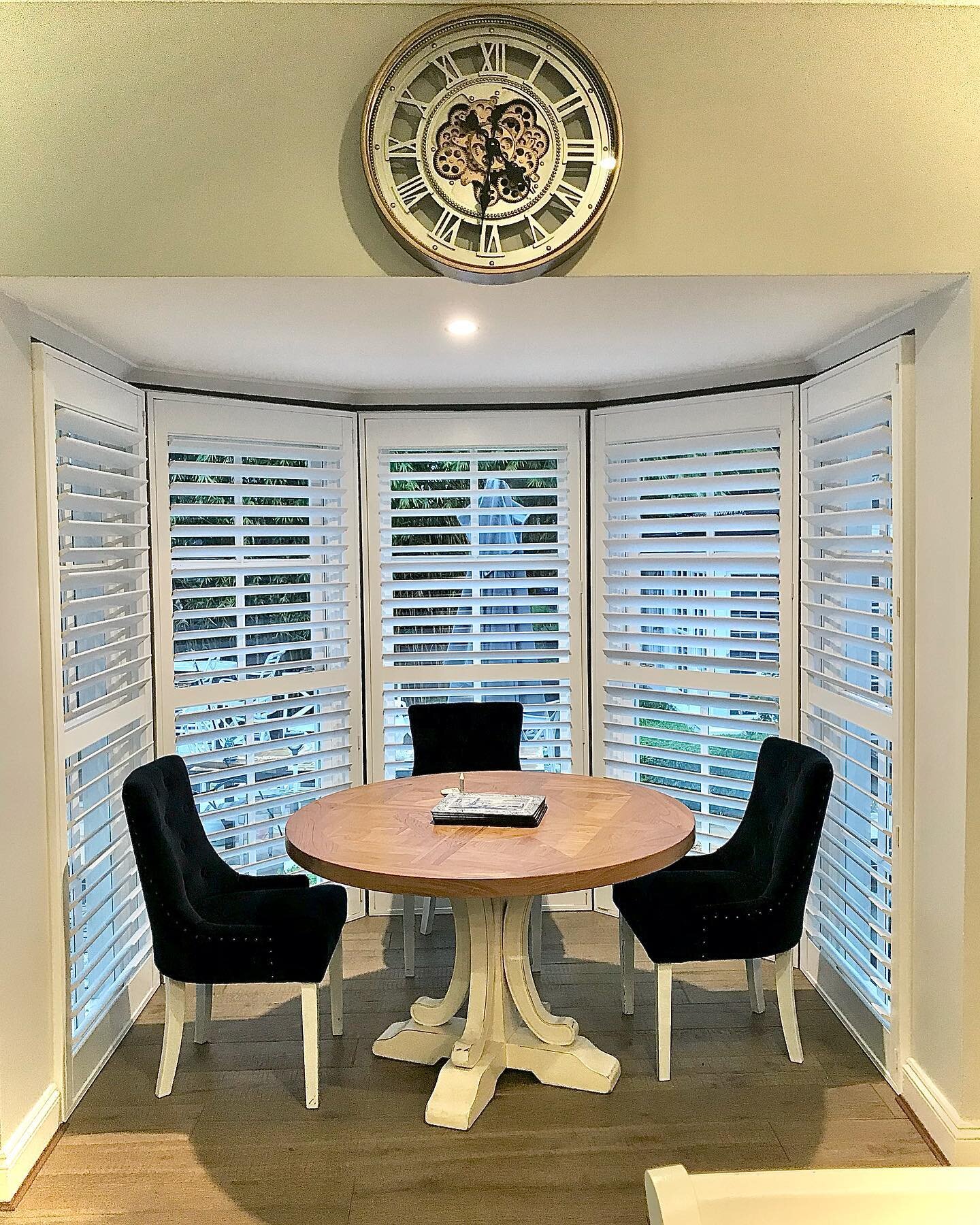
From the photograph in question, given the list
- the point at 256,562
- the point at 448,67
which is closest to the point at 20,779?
the point at 256,562

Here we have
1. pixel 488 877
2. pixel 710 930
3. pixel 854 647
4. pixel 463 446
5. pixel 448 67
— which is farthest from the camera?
pixel 463 446

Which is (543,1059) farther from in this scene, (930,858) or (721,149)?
(721,149)

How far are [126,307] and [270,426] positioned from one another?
1313mm

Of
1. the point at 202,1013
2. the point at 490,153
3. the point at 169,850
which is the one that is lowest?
the point at 202,1013

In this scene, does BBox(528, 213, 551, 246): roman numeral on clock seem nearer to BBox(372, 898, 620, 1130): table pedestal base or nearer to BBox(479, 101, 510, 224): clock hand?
BBox(479, 101, 510, 224): clock hand

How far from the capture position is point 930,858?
277 cm

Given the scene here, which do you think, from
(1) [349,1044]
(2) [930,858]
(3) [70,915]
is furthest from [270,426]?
(2) [930,858]

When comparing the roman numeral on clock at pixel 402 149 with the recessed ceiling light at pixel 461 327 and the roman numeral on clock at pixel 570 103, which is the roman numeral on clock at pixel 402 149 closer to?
the roman numeral on clock at pixel 570 103

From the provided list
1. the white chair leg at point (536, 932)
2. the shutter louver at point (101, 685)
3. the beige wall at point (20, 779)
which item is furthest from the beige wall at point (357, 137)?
the white chair leg at point (536, 932)

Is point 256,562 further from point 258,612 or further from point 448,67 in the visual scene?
point 448,67

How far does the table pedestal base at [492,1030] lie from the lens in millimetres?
2947

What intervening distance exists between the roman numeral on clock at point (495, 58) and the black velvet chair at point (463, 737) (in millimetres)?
2458

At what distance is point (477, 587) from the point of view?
174 inches

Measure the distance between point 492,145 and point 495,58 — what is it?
198 mm
